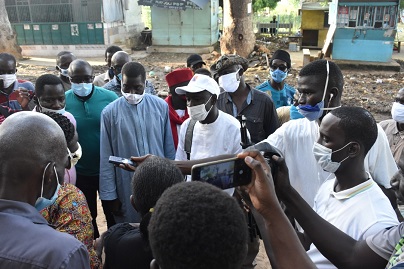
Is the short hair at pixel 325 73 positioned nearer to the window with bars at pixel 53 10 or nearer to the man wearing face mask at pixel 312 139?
the man wearing face mask at pixel 312 139

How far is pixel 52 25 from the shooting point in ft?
58.8

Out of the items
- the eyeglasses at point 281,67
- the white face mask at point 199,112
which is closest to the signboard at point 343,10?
the eyeglasses at point 281,67

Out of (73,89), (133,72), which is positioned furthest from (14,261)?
(73,89)

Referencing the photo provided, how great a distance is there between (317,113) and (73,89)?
8.42 ft

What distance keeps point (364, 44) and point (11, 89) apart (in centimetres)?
1308

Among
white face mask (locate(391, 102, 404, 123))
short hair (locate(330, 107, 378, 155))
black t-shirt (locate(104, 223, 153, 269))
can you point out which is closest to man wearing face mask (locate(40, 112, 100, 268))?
black t-shirt (locate(104, 223, 153, 269))

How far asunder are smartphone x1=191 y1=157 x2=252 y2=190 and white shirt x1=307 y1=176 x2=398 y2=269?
624mm

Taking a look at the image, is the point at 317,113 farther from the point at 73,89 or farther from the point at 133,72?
the point at 73,89

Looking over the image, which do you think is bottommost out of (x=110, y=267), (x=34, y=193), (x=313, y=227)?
(x=110, y=267)

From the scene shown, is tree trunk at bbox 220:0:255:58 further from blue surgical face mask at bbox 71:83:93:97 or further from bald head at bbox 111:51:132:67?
blue surgical face mask at bbox 71:83:93:97

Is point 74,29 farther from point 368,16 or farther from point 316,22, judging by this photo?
point 368,16

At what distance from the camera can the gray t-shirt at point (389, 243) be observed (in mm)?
1526

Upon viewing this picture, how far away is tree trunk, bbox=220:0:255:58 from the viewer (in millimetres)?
14688

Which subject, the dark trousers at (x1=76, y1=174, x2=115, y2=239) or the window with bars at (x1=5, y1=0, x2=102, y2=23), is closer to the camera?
the dark trousers at (x1=76, y1=174, x2=115, y2=239)
